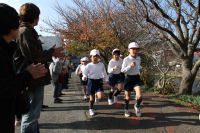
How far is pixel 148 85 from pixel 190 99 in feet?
11.5

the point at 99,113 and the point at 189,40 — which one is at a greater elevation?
the point at 189,40

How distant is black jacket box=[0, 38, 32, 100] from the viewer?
1.29 metres

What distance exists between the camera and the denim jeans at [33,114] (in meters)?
2.05

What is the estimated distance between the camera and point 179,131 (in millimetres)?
3184

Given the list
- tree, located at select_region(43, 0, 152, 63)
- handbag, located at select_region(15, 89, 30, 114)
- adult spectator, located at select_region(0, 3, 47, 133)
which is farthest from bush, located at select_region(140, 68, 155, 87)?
adult spectator, located at select_region(0, 3, 47, 133)

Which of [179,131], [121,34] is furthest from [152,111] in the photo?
[121,34]

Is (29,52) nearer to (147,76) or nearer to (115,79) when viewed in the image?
(115,79)

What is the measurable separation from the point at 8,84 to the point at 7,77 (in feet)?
0.19

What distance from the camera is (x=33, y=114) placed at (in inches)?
82.3

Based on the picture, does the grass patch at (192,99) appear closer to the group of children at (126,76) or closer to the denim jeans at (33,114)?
the group of children at (126,76)

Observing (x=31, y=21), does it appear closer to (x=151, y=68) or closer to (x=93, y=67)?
(x=93, y=67)

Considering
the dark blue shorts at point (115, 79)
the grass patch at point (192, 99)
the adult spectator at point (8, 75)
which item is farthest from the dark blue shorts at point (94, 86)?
the grass patch at point (192, 99)

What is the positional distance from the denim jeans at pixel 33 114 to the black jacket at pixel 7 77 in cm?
75

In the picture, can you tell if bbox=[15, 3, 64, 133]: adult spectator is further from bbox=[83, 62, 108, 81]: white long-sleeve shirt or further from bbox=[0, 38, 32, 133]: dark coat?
bbox=[83, 62, 108, 81]: white long-sleeve shirt
